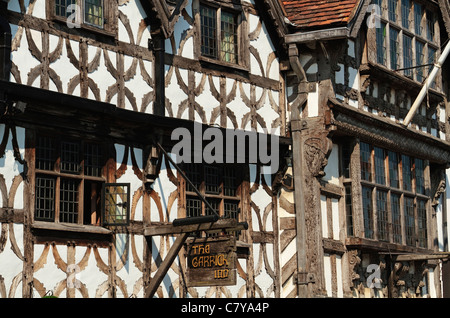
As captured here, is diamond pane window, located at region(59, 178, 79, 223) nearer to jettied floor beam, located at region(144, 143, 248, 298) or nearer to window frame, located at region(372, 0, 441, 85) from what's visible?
jettied floor beam, located at region(144, 143, 248, 298)

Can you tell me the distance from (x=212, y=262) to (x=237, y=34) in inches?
195

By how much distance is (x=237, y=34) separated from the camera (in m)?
18.6

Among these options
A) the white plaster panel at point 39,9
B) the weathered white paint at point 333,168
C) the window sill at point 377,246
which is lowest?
the window sill at point 377,246

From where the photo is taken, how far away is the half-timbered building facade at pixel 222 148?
48.6 ft

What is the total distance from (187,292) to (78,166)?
9.58ft

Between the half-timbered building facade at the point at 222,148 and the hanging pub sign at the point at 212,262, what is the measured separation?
3cm

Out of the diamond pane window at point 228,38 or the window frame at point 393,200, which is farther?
the window frame at point 393,200

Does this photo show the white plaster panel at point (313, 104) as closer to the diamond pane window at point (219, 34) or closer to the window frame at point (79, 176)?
the diamond pane window at point (219, 34)

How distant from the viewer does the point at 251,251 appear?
18047 millimetres

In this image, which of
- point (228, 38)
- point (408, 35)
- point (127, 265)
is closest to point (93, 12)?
point (228, 38)

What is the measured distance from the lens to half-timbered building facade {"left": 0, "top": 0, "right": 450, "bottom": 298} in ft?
48.6

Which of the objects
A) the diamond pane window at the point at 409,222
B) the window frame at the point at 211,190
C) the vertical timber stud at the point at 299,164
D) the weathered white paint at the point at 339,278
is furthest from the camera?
the diamond pane window at the point at 409,222

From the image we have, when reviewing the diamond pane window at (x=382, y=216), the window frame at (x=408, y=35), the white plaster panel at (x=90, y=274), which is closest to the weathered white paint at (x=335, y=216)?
the diamond pane window at (x=382, y=216)

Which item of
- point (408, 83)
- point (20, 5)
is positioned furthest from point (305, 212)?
point (20, 5)
